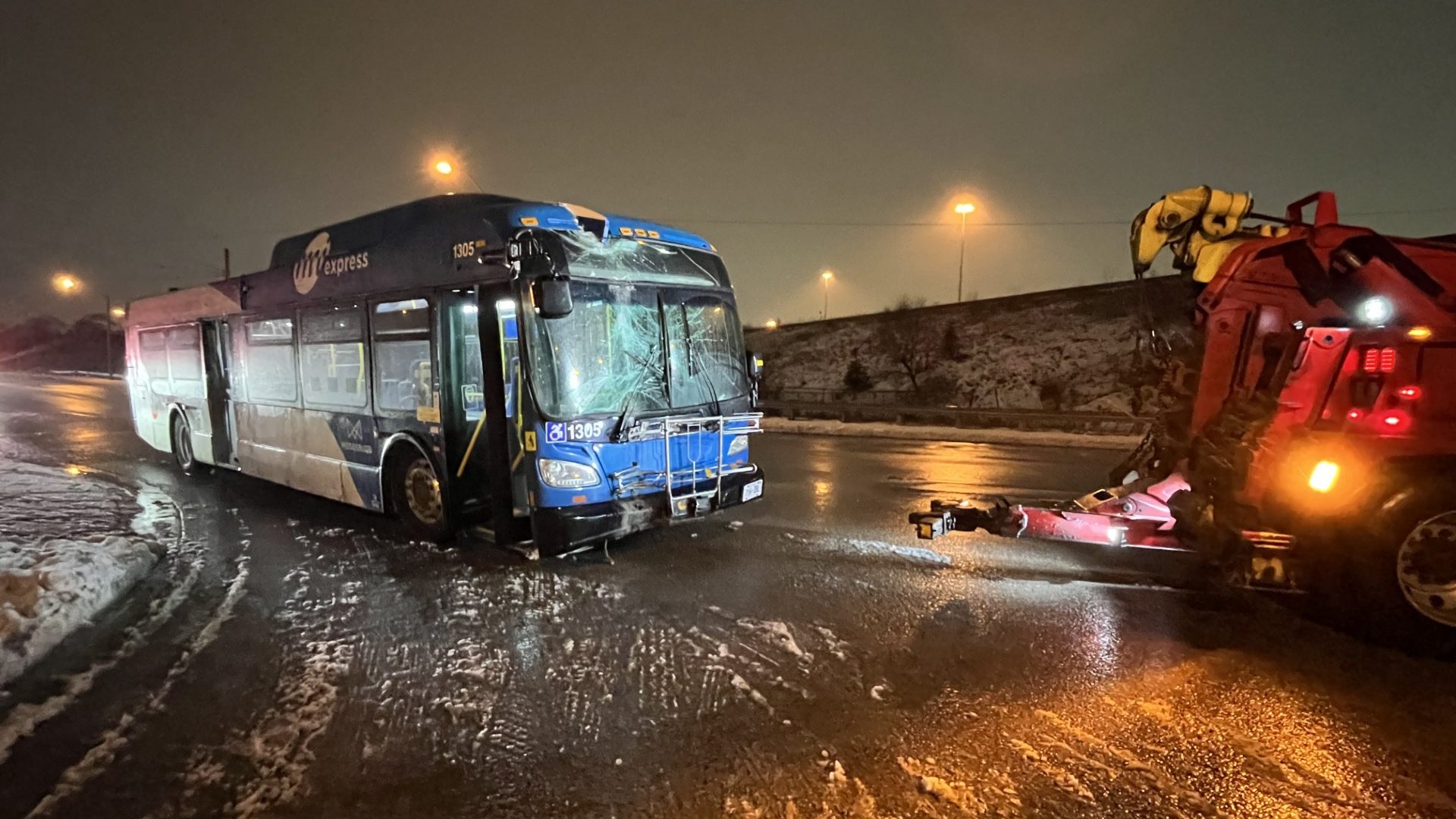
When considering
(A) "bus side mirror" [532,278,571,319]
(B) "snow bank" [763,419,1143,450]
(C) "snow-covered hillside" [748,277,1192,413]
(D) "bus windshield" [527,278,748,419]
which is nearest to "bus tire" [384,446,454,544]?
(D) "bus windshield" [527,278,748,419]

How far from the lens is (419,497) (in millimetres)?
7574

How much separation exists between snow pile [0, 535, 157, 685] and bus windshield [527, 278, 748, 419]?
366 centimetres

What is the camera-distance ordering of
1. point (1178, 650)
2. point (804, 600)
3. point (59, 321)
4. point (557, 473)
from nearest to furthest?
point (1178, 650) < point (804, 600) < point (557, 473) < point (59, 321)

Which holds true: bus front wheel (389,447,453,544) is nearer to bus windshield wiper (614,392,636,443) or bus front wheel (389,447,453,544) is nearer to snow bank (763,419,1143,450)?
bus windshield wiper (614,392,636,443)

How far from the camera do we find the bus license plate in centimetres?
758

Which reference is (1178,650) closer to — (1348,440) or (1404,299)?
(1348,440)

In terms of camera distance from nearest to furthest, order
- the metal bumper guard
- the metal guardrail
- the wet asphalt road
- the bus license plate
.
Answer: the wet asphalt road
the metal bumper guard
the bus license plate
the metal guardrail

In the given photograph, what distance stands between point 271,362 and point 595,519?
5.82m

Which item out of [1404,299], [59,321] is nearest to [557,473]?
[1404,299]

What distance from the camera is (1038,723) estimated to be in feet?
12.6

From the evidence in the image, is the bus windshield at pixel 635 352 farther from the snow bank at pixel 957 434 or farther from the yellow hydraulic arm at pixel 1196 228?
the snow bank at pixel 957 434

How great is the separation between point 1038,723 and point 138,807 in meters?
4.29

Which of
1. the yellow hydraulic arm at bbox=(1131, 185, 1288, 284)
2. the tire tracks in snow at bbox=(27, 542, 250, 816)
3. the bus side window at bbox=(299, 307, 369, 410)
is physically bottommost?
the tire tracks in snow at bbox=(27, 542, 250, 816)

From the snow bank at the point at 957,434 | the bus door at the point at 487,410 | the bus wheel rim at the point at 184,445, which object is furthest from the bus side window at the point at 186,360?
the snow bank at the point at 957,434
